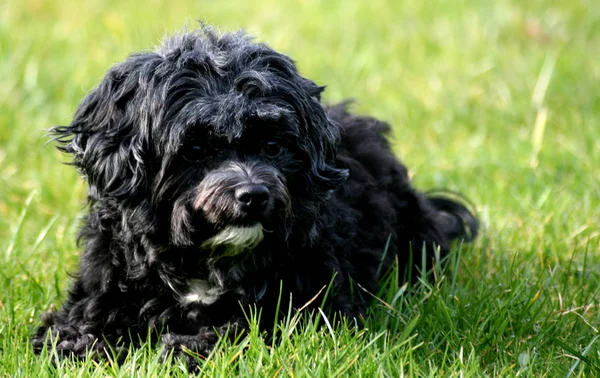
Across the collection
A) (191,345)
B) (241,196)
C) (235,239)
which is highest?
(241,196)

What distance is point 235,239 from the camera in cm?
380

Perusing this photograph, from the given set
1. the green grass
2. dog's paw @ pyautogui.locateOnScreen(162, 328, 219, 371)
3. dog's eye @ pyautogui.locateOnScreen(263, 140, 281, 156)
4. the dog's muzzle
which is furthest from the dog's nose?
dog's paw @ pyautogui.locateOnScreen(162, 328, 219, 371)

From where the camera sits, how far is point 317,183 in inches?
162

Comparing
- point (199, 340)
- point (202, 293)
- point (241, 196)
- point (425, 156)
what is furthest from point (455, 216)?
point (241, 196)

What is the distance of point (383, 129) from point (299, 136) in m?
1.73

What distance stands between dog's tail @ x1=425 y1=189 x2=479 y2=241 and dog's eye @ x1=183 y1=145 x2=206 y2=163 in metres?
2.21

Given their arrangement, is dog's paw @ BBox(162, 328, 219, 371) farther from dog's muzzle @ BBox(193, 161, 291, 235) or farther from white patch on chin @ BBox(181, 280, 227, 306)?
dog's muzzle @ BBox(193, 161, 291, 235)

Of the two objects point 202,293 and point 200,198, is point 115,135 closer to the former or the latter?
point 200,198

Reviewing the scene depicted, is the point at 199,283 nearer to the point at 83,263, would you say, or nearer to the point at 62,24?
the point at 83,263

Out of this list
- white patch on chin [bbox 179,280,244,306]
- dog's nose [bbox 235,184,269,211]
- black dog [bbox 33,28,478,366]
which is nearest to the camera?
dog's nose [bbox 235,184,269,211]

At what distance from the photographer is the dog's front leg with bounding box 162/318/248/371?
3883 millimetres

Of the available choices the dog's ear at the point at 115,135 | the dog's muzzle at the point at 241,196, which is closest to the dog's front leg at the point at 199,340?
the dog's muzzle at the point at 241,196

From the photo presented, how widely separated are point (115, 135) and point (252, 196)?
71 centimetres

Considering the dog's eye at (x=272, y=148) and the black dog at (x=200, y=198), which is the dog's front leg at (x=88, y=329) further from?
the dog's eye at (x=272, y=148)
